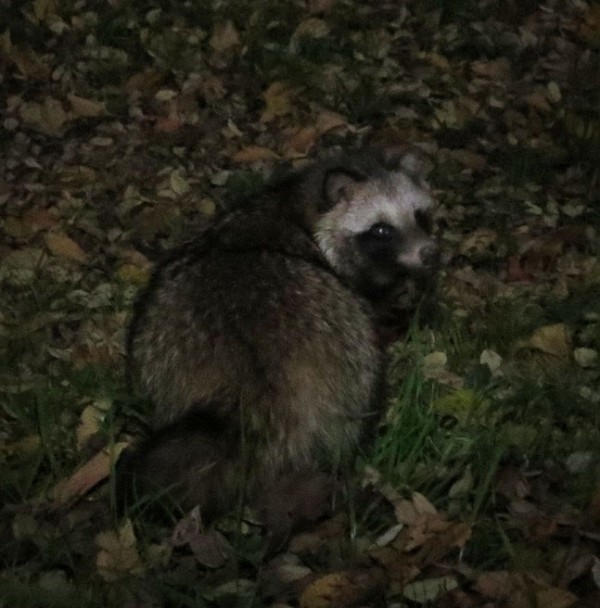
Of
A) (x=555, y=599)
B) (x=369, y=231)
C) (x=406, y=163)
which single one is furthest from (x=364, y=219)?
(x=555, y=599)

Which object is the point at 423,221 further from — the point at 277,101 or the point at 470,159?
the point at 277,101

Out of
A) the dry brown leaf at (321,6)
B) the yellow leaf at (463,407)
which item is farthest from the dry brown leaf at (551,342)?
the dry brown leaf at (321,6)

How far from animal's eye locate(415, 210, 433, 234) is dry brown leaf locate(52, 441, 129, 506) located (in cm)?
176

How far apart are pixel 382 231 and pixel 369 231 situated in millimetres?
57

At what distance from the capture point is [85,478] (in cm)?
422

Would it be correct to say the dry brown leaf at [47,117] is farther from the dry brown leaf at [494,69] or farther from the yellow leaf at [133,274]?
the dry brown leaf at [494,69]

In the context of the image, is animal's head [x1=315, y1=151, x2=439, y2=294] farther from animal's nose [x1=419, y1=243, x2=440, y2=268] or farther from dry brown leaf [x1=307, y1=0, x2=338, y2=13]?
dry brown leaf [x1=307, y1=0, x2=338, y2=13]

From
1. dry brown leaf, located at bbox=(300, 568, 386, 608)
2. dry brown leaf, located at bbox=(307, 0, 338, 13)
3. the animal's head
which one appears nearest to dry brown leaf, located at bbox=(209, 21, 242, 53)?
dry brown leaf, located at bbox=(307, 0, 338, 13)

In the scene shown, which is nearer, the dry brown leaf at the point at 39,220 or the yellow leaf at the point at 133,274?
the yellow leaf at the point at 133,274

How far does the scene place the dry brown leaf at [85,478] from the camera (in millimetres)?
4148

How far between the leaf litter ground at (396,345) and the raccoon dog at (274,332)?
0.18m

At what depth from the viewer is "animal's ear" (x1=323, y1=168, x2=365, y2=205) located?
5.07 metres

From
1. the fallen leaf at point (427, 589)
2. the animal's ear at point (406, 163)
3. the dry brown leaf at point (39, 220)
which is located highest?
the animal's ear at point (406, 163)

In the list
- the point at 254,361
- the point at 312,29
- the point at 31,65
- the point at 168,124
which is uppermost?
the point at 254,361
